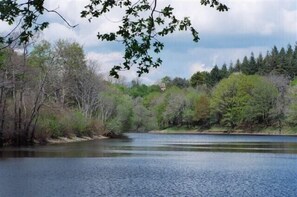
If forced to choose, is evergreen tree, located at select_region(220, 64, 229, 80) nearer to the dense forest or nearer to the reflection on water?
the dense forest

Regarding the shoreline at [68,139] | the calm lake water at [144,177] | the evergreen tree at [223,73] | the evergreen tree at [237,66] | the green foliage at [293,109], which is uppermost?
the evergreen tree at [237,66]

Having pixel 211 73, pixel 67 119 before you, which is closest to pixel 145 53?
pixel 67 119

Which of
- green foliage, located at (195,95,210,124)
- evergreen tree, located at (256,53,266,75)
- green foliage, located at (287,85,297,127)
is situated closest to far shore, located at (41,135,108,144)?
green foliage, located at (287,85,297,127)

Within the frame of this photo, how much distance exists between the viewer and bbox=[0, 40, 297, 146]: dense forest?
66919 millimetres

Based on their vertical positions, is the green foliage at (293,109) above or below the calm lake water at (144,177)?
above

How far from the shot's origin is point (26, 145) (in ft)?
214

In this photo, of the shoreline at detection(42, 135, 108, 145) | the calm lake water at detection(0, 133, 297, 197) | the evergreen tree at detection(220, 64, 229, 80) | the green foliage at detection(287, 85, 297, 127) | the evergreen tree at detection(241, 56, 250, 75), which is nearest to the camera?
the calm lake water at detection(0, 133, 297, 197)

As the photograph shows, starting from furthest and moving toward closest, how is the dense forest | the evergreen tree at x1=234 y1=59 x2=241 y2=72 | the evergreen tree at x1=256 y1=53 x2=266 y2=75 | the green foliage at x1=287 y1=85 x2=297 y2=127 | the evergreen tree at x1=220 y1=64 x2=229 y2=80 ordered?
1. the evergreen tree at x1=234 y1=59 x2=241 y2=72
2. the evergreen tree at x1=220 y1=64 x2=229 y2=80
3. the evergreen tree at x1=256 y1=53 x2=266 y2=75
4. the green foliage at x1=287 y1=85 x2=297 y2=127
5. the dense forest

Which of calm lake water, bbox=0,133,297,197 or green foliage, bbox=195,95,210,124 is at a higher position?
green foliage, bbox=195,95,210,124

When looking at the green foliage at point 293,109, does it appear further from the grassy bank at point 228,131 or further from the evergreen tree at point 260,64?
the evergreen tree at point 260,64

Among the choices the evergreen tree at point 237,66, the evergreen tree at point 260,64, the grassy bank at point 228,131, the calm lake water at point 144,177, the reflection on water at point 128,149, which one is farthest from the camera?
the evergreen tree at point 237,66

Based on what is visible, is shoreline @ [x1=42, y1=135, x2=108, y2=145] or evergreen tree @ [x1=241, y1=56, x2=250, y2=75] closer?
shoreline @ [x1=42, y1=135, x2=108, y2=145]

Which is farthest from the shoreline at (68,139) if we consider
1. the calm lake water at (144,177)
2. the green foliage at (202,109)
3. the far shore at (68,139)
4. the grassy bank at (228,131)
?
the green foliage at (202,109)

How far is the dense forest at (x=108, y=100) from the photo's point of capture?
6692 cm
